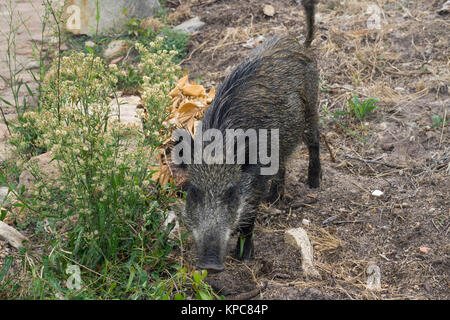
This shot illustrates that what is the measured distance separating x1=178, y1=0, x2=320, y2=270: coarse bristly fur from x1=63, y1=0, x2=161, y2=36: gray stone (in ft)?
12.7

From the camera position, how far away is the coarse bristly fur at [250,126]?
331 cm

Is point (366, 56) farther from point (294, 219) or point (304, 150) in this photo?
point (294, 219)

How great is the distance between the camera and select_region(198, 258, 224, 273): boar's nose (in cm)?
308

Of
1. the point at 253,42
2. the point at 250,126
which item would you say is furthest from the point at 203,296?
the point at 253,42

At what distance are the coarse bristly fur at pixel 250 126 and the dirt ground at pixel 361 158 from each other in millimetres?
329

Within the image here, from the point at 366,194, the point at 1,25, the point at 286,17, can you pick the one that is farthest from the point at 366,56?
the point at 1,25

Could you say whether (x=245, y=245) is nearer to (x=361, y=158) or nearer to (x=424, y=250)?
(x=424, y=250)

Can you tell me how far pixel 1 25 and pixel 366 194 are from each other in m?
5.99

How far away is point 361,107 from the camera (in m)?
5.47

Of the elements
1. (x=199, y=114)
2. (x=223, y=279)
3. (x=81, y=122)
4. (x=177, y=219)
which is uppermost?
(x=81, y=122)

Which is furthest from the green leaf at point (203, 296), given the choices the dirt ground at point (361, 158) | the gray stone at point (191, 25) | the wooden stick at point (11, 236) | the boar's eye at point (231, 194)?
the gray stone at point (191, 25)

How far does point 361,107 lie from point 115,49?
3.55 metres

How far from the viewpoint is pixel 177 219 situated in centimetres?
385

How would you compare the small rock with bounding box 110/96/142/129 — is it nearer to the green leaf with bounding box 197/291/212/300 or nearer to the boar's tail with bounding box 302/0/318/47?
the boar's tail with bounding box 302/0/318/47
